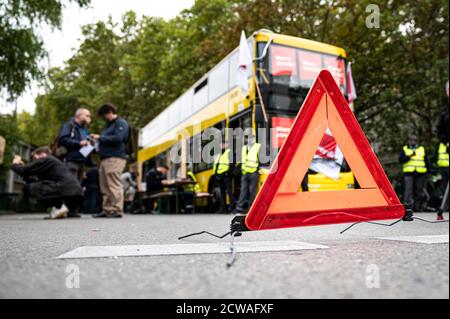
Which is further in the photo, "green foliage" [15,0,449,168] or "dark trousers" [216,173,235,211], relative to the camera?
"green foliage" [15,0,449,168]

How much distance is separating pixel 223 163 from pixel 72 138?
12.6 feet

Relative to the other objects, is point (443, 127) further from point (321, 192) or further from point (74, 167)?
point (74, 167)

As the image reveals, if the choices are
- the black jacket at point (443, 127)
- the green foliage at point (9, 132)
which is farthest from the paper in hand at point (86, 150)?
the black jacket at point (443, 127)

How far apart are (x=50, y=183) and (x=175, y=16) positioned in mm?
16862

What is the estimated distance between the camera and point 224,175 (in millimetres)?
11445

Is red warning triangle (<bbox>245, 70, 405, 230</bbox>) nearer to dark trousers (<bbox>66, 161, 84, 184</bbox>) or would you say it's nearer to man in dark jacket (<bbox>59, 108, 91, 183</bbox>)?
man in dark jacket (<bbox>59, 108, 91, 183</bbox>)

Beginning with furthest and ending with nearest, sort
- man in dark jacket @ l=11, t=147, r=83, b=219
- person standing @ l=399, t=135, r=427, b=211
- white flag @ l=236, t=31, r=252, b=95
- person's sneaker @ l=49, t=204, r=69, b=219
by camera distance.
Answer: person standing @ l=399, t=135, r=427, b=211, white flag @ l=236, t=31, r=252, b=95, person's sneaker @ l=49, t=204, r=69, b=219, man in dark jacket @ l=11, t=147, r=83, b=219

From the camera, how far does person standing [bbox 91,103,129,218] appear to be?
27.7 feet

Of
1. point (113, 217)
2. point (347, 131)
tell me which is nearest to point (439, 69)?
point (113, 217)

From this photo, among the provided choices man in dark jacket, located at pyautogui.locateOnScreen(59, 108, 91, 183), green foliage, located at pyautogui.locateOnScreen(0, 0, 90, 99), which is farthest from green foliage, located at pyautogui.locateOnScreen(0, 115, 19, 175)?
man in dark jacket, located at pyautogui.locateOnScreen(59, 108, 91, 183)

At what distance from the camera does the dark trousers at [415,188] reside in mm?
11672

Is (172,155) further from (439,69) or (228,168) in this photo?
(439,69)

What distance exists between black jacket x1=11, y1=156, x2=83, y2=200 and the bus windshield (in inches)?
177

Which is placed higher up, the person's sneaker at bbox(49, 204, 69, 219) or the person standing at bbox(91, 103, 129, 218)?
the person standing at bbox(91, 103, 129, 218)
